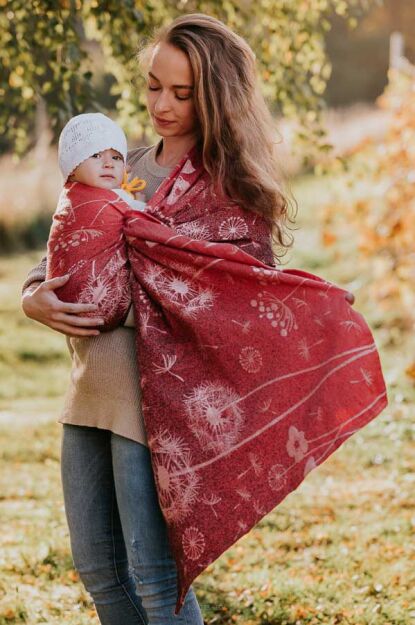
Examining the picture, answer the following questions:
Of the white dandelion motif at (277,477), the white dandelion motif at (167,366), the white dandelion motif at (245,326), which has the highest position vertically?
the white dandelion motif at (245,326)

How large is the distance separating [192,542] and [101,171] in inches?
34.4

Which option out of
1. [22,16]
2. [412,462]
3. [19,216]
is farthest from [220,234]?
[19,216]

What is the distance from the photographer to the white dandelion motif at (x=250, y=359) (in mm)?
2166

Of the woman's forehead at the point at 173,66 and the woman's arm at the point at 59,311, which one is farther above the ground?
the woman's forehead at the point at 173,66

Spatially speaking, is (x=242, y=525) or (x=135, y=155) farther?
Answer: (x=135, y=155)

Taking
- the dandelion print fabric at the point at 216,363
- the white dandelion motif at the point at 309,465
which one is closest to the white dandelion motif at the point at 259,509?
the dandelion print fabric at the point at 216,363

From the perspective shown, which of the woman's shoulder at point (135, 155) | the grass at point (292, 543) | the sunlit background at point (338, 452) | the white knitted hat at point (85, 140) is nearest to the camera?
the white knitted hat at point (85, 140)

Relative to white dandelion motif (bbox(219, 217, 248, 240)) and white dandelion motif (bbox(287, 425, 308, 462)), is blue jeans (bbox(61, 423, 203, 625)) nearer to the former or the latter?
white dandelion motif (bbox(287, 425, 308, 462))

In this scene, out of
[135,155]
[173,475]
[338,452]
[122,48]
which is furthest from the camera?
[338,452]

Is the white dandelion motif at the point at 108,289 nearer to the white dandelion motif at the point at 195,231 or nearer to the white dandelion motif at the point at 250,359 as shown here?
the white dandelion motif at the point at 195,231

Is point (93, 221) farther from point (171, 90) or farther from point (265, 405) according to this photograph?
point (265, 405)

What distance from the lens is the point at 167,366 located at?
6.97ft

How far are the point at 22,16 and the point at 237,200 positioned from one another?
2.42 metres

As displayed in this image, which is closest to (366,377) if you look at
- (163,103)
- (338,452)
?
(163,103)
